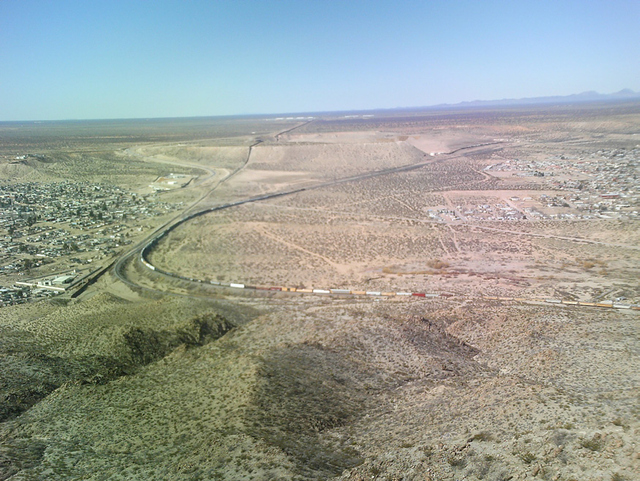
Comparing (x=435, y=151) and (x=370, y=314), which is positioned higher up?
(x=435, y=151)

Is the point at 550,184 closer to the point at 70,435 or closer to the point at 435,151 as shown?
the point at 435,151

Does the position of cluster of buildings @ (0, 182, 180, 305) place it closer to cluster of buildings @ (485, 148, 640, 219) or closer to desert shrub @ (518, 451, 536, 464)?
desert shrub @ (518, 451, 536, 464)

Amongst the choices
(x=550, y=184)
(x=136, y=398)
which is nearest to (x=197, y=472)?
(x=136, y=398)

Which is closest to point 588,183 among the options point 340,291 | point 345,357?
point 340,291

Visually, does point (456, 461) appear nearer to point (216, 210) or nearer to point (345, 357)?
point (345, 357)

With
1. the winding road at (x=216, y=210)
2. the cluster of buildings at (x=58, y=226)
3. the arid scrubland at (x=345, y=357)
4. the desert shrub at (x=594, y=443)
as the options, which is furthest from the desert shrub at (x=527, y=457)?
the cluster of buildings at (x=58, y=226)
